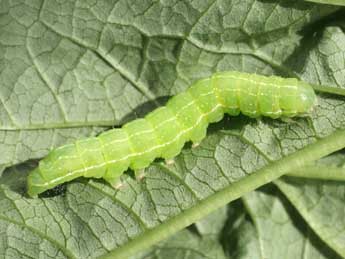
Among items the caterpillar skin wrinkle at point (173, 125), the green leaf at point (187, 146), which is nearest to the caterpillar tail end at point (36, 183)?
the caterpillar skin wrinkle at point (173, 125)

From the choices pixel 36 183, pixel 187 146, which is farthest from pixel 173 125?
pixel 36 183

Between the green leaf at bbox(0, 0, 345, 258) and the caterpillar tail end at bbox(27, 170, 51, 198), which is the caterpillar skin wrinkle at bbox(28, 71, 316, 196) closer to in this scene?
the caterpillar tail end at bbox(27, 170, 51, 198)

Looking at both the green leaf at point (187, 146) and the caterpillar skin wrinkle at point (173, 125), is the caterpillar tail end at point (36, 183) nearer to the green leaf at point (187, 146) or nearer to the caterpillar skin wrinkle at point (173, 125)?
the caterpillar skin wrinkle at point (173, 125)

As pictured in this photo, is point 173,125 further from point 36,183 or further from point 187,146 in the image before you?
point 36,183

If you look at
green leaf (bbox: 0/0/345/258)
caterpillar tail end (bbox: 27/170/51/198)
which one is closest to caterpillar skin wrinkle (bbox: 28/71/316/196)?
caterpillar tail end (bbox: 27/170/51/198)

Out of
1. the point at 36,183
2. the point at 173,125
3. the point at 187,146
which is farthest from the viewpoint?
the point at 187,146

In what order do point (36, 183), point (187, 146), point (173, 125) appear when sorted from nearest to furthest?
point (36, 183) → point (173, 125) → point (187, 146)

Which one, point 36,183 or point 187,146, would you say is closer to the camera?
point 36,183
